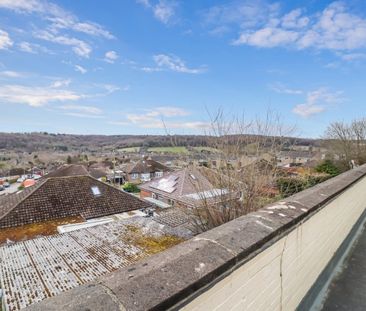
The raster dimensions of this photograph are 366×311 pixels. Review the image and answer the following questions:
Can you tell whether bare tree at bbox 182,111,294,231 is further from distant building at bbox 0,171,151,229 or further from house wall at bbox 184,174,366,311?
distant building at bbox 0,171,151,229

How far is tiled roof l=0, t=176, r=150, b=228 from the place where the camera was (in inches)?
458

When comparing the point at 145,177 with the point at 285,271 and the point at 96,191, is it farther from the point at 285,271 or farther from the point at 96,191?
the point at 285,271

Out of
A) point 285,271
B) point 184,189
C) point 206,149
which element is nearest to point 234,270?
point 285,271

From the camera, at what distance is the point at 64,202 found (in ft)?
42.5

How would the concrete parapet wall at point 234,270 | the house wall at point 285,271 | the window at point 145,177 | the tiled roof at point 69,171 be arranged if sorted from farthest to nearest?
the window at point 145,177 < the tiled roof at point 69,171 < the house wall at point 285,271 < the concrete parapet wall at point 234,270

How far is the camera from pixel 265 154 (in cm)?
311

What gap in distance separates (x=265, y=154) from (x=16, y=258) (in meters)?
4.41

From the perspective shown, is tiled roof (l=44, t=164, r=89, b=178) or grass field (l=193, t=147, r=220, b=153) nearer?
grass field (l=193, t=147, r=220, b=153)

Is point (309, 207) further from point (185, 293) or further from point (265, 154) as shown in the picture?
point (185, 293)

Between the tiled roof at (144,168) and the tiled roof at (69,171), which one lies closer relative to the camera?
the tiled roof at (69,171)

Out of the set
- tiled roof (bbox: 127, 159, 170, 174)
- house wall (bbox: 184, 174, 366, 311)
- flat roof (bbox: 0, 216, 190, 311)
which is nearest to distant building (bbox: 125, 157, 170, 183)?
tiled roof (bbox: 127, 159, 170, 174)

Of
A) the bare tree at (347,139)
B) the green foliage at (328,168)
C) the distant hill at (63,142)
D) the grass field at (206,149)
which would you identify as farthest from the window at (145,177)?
the grass field at (206,149)

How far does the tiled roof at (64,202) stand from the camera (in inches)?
458

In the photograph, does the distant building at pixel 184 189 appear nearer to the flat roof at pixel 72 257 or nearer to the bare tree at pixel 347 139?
the flat roof at pixel 72 257
